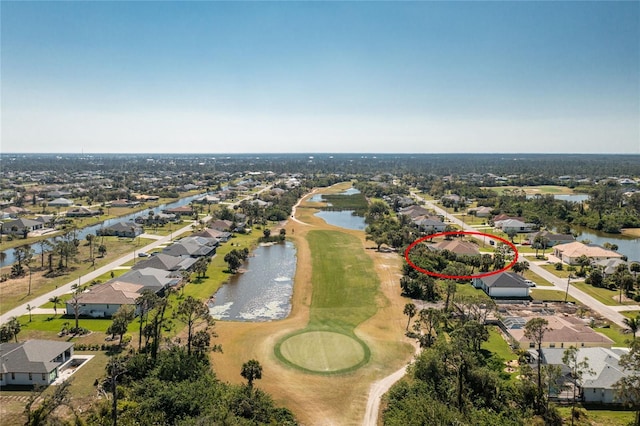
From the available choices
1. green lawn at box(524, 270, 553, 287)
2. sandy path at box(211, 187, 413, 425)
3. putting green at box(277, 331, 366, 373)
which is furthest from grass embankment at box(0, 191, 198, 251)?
green lawn at box(524, 270, 553, 287)

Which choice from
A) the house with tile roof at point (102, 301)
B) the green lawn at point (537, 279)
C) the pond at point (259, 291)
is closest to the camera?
the house with tile roof at point (102, 301)

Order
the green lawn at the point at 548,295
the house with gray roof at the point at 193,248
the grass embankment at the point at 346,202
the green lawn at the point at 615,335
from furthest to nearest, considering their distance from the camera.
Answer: the grass embankment at the point at 346,202, the house with gray roof at the point at 193,248, the green lawn at the point at 548,295, the green lawn at the point at 615,335

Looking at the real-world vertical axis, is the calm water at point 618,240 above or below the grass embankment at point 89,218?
below

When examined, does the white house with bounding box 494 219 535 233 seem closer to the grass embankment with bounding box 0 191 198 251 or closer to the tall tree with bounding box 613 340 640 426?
the tall tree with bounding box 613 340 640 426

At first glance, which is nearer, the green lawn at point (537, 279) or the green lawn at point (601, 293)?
the green lawn at point (601, 293)

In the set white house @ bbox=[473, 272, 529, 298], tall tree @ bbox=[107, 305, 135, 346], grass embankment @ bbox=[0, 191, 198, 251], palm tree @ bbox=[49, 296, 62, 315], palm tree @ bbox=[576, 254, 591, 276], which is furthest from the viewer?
grass embankment @ bbox=[0, 191, 198, 251]

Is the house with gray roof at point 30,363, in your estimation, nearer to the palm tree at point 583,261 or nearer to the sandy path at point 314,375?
the sandy path at point 314,375

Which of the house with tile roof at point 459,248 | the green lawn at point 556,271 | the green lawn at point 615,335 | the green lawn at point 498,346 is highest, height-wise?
the house with tile roof at point 459,248

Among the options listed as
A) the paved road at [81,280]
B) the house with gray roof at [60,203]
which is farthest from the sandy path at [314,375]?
the house with gray roof at [60,203]
